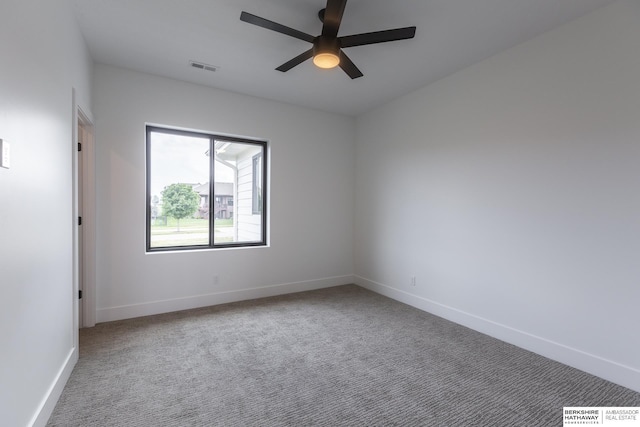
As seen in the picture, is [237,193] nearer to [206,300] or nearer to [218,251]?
[218,251]

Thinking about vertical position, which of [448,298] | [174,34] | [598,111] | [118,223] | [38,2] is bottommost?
[448,298]

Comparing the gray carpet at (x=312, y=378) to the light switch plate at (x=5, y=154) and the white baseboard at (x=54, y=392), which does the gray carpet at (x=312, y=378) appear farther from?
the light switch plate at (x=5, y=154)

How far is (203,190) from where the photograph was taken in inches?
162

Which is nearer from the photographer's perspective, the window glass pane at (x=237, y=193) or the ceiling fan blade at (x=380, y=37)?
the ceiling fan blade at (x=380, y=37)

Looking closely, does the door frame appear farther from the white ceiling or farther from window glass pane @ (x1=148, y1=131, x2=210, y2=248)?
the white ceiling

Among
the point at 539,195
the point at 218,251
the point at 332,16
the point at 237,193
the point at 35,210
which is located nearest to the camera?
the point at 35,210

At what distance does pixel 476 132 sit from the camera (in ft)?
10.8

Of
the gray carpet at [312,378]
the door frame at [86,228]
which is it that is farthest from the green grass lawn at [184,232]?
the gray carpet at [312,378]

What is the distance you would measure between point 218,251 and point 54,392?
7.21ft

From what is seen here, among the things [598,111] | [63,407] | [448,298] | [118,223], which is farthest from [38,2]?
[448,298]

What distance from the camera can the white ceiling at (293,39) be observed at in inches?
93.7

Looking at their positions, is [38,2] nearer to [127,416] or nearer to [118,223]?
[118,223]

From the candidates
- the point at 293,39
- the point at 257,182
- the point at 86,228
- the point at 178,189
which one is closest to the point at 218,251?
the point at 178,189

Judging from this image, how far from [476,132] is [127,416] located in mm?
3876
